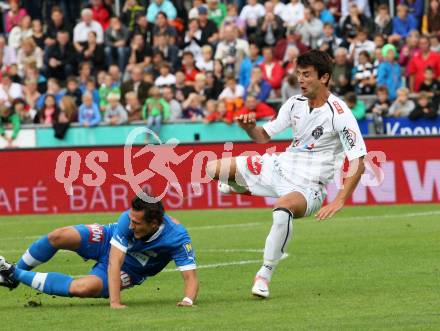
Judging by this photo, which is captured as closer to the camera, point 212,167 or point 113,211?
point 212,167

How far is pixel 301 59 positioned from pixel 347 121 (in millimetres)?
662

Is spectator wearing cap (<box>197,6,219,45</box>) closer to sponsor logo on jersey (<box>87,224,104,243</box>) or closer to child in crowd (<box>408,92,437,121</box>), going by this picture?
child in crowd (<box>408,92,437,121</box>)

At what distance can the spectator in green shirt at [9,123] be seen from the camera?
2445 centimetres

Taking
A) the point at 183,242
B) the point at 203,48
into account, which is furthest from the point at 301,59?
the point at 203,48

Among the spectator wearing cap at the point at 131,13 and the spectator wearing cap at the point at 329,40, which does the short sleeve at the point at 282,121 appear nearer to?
the spectator wearing cap at the point at 329,40

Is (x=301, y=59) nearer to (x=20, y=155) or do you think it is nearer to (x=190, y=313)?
(x=190, y=313)

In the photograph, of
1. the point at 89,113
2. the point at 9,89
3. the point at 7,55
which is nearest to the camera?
the point at 89,113

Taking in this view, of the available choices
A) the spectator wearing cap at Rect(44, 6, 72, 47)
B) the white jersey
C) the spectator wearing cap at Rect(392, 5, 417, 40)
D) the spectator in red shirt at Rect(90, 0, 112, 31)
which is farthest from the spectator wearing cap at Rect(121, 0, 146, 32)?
the white jersey

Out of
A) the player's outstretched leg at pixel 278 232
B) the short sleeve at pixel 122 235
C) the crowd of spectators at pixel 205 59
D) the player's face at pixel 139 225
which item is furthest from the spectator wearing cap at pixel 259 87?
the player's face at pixel 139 225

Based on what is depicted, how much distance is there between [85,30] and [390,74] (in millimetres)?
6983

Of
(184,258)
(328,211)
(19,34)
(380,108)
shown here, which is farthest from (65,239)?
(19,34)

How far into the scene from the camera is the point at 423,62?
78.6 ft

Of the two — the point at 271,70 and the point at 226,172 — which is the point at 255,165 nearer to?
the point at 226,172

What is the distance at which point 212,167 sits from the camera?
11500 millimetres
